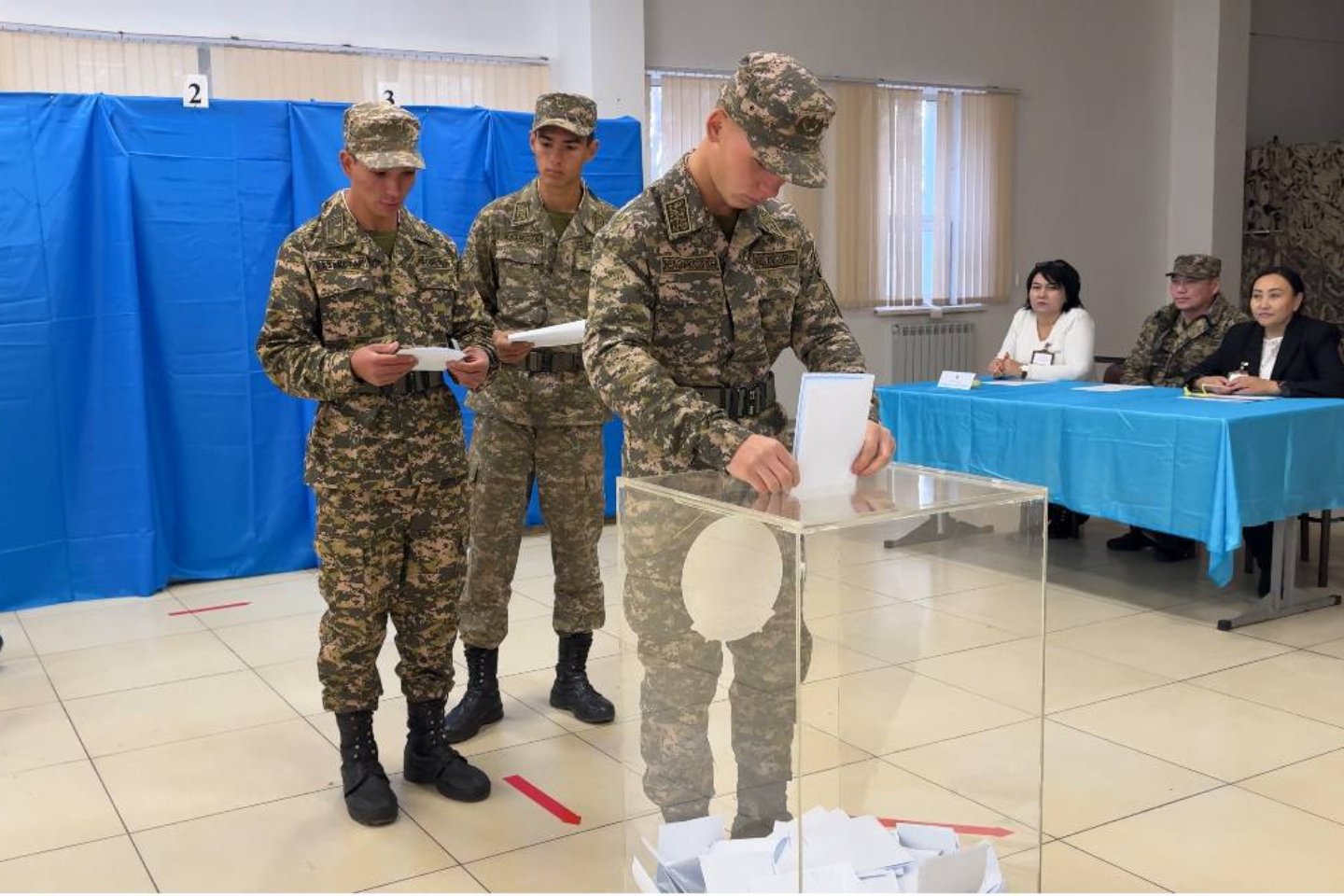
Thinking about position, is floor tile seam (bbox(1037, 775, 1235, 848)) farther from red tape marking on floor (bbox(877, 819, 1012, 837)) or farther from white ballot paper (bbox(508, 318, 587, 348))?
white ballot paper (bbox(508, 318, 587, 348))

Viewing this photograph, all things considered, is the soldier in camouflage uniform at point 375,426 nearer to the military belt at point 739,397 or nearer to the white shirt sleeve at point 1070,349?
the military belt at point 739,397

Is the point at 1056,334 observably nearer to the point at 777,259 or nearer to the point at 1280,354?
the point at 1280,354

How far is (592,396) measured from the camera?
10.4 feet

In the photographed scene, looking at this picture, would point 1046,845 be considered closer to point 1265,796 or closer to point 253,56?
point 1265,796

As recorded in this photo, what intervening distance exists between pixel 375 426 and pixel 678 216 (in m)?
0.93

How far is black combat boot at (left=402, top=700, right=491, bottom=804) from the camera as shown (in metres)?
2.79

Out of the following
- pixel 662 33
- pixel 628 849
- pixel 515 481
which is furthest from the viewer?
pixel 662 33

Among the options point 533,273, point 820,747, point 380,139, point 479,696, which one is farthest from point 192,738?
point 820,747

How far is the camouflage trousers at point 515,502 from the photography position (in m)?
3.17

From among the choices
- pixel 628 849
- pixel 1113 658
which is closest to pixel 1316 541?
pixel 1113 658

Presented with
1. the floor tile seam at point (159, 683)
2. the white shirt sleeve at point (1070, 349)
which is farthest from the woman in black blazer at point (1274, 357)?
the floor tile seam at point (159, 683)

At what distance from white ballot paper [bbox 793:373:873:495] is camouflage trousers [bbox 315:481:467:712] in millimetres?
1189

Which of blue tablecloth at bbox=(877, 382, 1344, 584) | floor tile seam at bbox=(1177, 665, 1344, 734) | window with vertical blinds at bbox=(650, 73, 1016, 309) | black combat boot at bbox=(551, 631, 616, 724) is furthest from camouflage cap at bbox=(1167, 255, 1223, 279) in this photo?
black combat boot at bbox=(551, 631, 616, 724)

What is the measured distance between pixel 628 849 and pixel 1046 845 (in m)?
0.94
